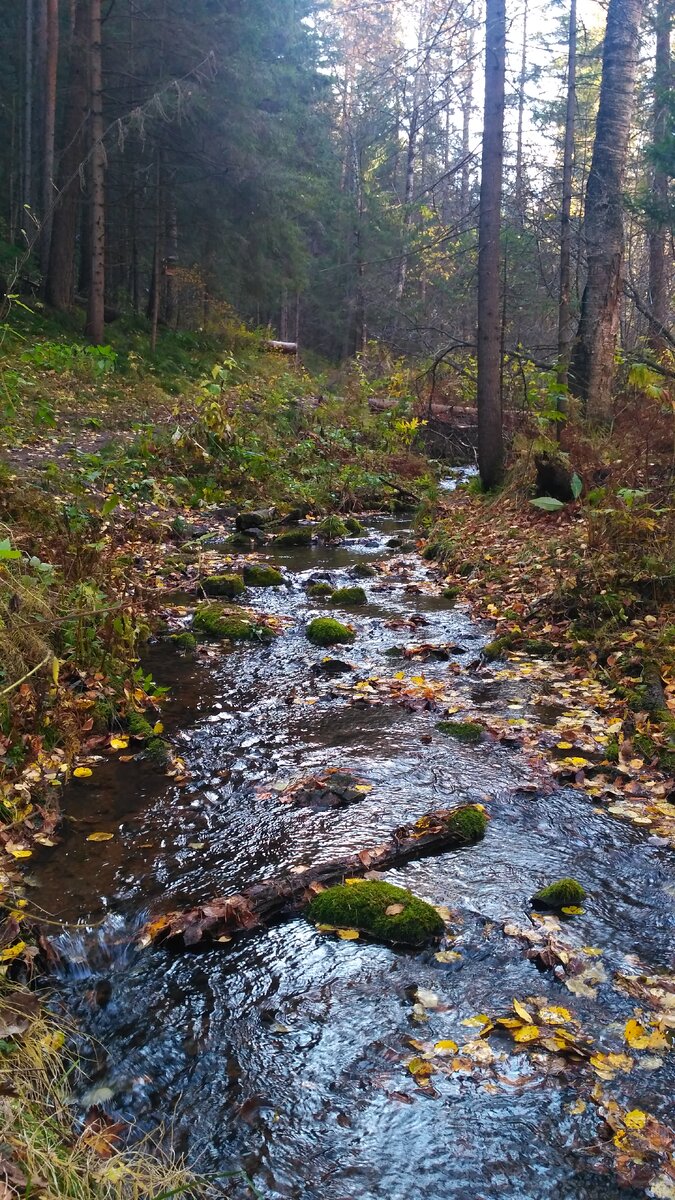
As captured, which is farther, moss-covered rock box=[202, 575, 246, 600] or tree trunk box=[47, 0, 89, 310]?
tree trunk box=[47, 0, 89, 310]

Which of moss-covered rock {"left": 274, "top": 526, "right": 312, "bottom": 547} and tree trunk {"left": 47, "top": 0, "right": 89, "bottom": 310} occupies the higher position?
tree trunk {"left": 47, "top": 0, "right": 89, "bottom": 310}

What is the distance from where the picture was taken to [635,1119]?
8.62ft

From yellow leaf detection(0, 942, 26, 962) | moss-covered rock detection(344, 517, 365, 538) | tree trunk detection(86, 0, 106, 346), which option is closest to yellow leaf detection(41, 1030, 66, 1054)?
yellow leaf detection(0, 942, 26, 962)

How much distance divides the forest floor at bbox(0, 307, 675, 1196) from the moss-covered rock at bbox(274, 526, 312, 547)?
0.26 meters

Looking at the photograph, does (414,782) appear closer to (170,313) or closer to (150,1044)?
(150,1044)

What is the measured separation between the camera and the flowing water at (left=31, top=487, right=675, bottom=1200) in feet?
8.52

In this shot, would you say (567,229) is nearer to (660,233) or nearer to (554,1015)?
(660,233)

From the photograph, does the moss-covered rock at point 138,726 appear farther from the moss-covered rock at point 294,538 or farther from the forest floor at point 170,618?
the moss-covered rock at point 294,538

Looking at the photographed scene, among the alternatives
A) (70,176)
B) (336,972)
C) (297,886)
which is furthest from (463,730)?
(70,176)

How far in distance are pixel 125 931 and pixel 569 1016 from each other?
1982 mm

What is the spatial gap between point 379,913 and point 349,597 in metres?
5.53

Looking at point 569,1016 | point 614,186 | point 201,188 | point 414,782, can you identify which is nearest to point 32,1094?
point 569,1016

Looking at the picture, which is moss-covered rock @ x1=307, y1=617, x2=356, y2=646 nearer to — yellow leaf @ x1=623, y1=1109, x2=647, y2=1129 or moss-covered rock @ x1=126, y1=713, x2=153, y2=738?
moss-covered rock @ x1=126, y1=713, x2=153, y2=738

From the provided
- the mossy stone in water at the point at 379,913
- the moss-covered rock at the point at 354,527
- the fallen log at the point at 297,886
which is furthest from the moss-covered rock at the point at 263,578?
the mossy stone in water at the point at 379,913
